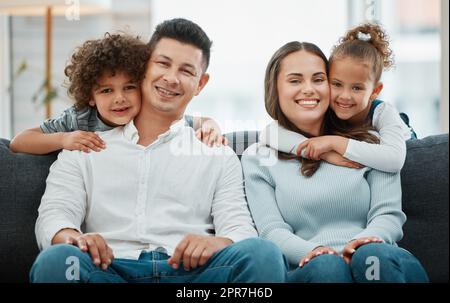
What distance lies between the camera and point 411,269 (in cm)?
114

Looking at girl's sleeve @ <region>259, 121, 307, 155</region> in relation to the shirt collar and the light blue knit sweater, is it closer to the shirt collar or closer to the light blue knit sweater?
the light blue knit sweater

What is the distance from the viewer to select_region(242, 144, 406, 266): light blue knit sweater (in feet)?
4.28

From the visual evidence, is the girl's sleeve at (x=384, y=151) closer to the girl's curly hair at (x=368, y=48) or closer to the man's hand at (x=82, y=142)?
the girl's curly hair at (x=368, y=48)

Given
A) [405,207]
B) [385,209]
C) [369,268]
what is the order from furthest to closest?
[405,207] → [385,209] → [369,268]

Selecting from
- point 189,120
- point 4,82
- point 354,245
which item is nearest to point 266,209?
point 354,245

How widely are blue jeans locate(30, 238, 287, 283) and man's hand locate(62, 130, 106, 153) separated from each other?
Result: 0.27 m

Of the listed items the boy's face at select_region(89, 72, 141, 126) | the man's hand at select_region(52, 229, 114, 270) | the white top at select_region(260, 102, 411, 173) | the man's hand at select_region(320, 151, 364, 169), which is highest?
the boy's face at select_region(89, 72, 141, 126)

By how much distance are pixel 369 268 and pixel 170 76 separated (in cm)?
59

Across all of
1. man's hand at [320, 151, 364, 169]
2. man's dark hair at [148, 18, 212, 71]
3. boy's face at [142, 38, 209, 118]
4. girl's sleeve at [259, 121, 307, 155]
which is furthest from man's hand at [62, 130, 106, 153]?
man's hand at [320, 151, 364, 169]

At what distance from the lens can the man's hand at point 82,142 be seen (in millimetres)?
1354

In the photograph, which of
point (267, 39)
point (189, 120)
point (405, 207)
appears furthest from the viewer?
point (267, 39)

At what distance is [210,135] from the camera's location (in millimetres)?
1417

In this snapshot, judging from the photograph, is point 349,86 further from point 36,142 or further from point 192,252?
point 36,142
